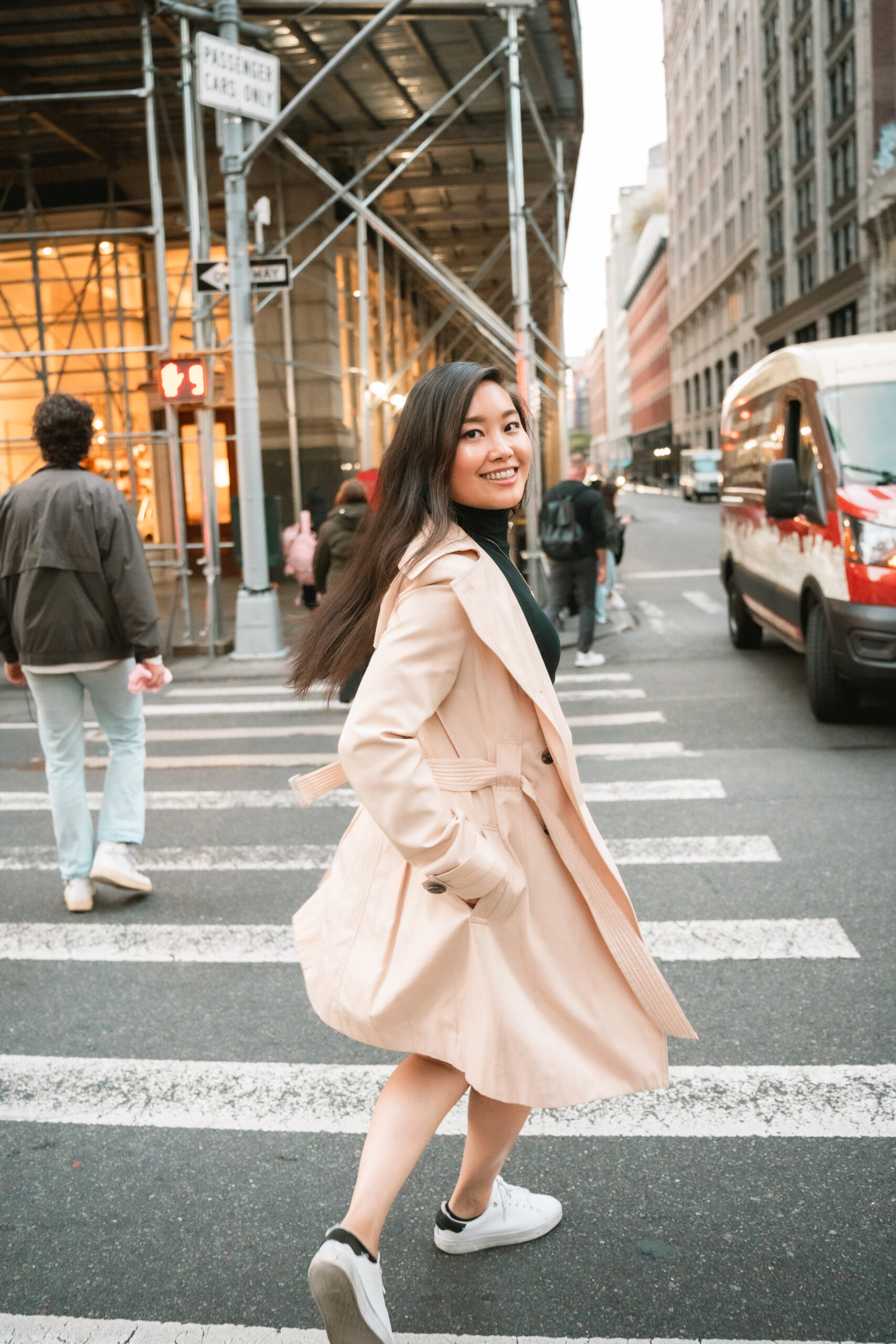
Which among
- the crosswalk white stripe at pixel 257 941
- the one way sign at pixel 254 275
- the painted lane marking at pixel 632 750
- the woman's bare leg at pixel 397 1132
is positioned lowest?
the crosswalk white stripe at pixel 257 941

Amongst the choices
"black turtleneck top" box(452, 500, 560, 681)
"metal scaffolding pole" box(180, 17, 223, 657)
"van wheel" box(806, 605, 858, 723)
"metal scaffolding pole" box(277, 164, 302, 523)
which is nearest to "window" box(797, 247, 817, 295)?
"metal scaffolding pole" box(277, 164, 302, 523)

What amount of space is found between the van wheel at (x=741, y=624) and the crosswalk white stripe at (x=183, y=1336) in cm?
997

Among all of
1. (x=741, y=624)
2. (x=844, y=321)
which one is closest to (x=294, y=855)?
(x=741, y=624)

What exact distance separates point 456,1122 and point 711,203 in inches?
3495

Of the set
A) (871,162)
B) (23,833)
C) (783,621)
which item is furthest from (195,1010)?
(871,162)

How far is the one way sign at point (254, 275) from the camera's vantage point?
41.9ft

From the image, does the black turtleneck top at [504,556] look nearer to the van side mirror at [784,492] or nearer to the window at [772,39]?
the van side mirror at [784,492]

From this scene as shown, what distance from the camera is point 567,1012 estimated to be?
89.7 inches

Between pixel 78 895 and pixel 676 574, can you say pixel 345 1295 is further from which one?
pixel 676 574

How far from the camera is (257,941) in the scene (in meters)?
4.83

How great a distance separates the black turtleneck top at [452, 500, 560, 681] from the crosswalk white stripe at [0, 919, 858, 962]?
7.65ft

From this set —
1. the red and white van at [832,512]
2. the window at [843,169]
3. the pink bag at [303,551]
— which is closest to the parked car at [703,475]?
the window at [843,169]

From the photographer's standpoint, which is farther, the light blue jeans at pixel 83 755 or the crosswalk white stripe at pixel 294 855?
the crosswalk white stripe at pixel 294 855

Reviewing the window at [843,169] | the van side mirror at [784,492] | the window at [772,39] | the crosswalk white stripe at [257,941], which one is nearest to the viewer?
the crosswalk white stripe at [257,941]
